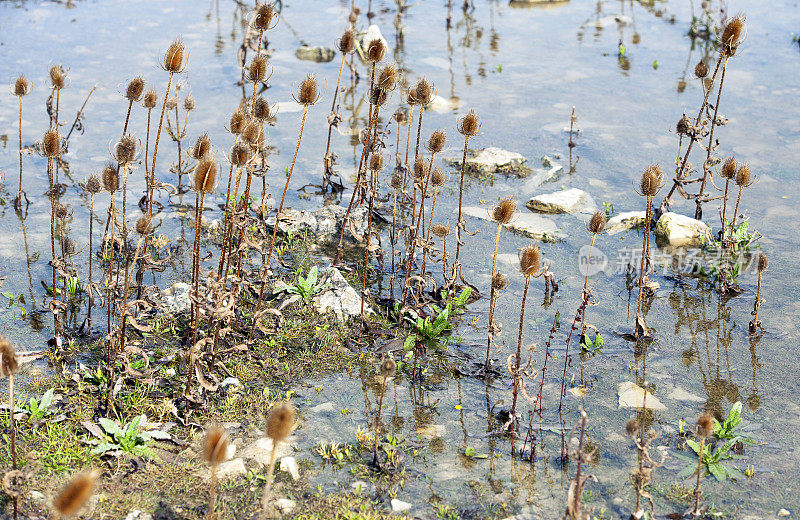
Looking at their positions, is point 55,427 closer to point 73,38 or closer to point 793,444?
point 793,444

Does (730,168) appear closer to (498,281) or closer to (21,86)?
(498,281)

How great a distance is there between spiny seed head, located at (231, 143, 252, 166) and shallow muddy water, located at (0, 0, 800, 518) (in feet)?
4.68

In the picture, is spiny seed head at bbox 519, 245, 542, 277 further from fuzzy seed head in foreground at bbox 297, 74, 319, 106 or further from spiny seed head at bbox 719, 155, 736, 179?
spiny seed head at bbox 719, 155, 736, 179

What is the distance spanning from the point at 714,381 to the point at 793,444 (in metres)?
0.70

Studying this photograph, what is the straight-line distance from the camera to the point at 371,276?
5.87 meters

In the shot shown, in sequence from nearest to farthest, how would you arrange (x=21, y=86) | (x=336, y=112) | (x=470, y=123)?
(x=470, y=123), (x=21, y=86), (x=336, y=112)

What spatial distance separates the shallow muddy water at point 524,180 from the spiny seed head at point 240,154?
1.43 meters

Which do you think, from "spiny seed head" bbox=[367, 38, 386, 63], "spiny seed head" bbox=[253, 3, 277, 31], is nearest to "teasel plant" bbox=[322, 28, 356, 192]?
"spiny seed head" bbox=[367, 38, 386, 63]

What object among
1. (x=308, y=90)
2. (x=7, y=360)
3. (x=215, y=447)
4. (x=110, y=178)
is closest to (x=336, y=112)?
(x=308, y=90)

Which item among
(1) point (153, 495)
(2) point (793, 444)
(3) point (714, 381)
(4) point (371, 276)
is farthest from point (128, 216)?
(2) point (793, 444)

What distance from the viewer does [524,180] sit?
7.55 metres

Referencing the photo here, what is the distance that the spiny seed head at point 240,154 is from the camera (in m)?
4.05

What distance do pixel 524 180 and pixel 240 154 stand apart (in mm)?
4083

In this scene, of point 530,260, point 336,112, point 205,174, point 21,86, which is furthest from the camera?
point 336,112
